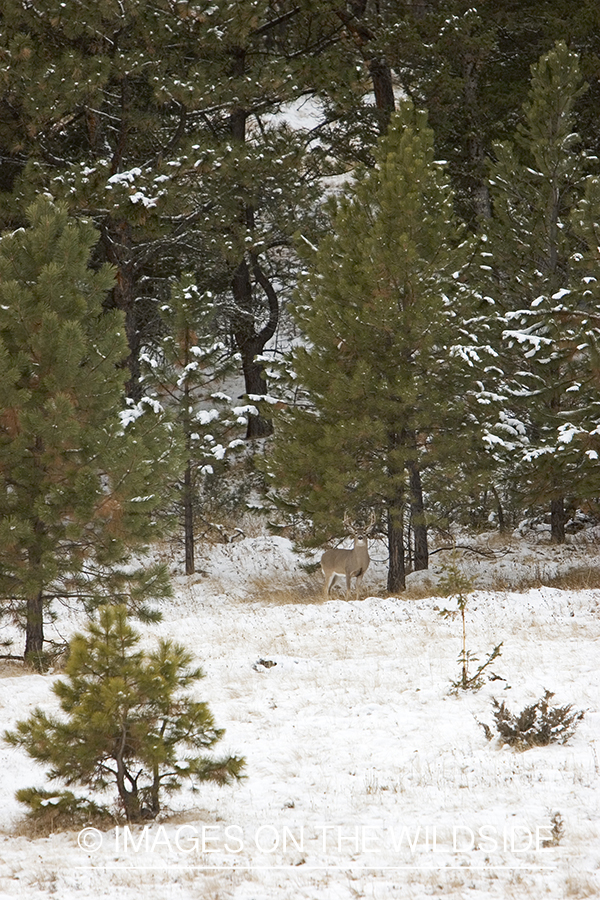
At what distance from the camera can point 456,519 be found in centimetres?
2031

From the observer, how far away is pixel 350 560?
48.7 feet

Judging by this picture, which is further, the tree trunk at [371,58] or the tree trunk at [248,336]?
the tree trunk at [248,336]

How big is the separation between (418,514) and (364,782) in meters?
8.59

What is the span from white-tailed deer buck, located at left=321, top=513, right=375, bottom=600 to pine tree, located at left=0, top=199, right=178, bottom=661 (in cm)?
439

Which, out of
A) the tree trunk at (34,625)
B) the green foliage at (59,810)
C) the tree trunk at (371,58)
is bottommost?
the green foliage at (59,810)

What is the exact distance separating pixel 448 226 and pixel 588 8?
864 cm

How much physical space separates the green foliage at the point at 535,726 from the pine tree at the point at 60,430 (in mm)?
5010

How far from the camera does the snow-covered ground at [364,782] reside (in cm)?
512

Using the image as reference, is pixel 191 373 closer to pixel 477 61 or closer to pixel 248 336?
pixel 248 336

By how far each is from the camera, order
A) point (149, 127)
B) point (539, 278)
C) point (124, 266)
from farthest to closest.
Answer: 1. point (124, 266)
2. point (149, 127)
3. point (539, 278)

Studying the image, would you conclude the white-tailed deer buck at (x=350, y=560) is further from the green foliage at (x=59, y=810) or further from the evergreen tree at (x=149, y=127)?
the green foliage at (x=59, y=810)

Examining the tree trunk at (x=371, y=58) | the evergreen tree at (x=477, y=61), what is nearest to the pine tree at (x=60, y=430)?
the evergreen tree at (x=477, y=61)

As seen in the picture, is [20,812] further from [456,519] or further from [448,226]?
[456,519]

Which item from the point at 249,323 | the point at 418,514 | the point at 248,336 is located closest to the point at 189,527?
the point at 418,514
